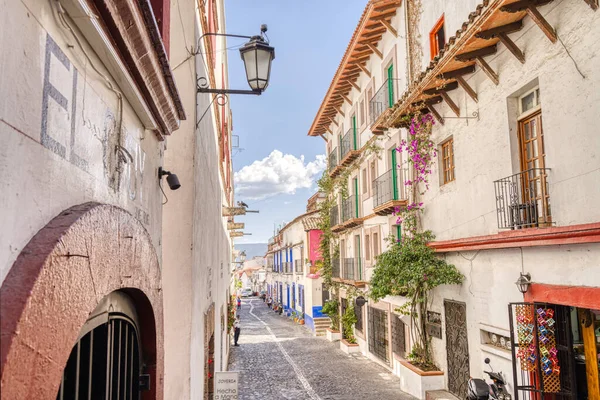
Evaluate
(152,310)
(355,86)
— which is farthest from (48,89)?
(355,86)

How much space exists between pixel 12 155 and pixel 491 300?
1016cm

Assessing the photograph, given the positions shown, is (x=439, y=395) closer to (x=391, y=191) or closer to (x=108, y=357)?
(x=391, y=191)

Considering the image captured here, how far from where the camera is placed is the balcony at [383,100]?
52.5 ft

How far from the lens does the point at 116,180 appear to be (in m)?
2.69

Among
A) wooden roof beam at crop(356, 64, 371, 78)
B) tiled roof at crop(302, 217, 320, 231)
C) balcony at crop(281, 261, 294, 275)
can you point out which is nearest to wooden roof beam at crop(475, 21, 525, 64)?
wooden roof beam at crop(356, 64, 371, 78)

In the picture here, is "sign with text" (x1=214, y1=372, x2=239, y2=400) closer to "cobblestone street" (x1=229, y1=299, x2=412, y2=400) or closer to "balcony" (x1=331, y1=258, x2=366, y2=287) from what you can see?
"cobblestone street" (x1=229, y1=299, x2=412, y2=400)

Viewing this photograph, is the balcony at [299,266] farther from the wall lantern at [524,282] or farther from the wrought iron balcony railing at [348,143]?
the wall lantern at [524,282]

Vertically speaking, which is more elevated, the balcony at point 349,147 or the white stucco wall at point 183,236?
the balcony at point 349,147

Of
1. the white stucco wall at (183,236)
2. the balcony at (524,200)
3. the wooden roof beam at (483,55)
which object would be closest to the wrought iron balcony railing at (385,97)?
the wooden roof beam at (483,55)

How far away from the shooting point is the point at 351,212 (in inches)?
885

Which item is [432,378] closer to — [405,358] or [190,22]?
[405,358]

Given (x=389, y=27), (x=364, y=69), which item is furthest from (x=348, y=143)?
(x=389, y=27)

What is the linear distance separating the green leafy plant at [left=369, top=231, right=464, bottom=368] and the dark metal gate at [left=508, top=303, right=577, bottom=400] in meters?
3.31

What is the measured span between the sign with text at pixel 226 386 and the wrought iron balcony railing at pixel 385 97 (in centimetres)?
1097
